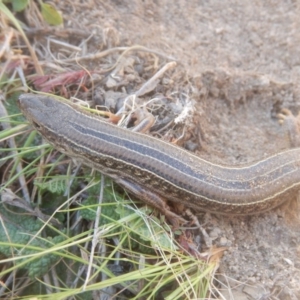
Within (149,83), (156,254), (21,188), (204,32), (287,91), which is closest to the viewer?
(156,254)

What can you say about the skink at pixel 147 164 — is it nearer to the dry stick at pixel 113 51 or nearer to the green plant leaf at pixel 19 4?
the dry stick at pixel 113 51

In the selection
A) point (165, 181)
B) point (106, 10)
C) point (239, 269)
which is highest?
point (106, 10)

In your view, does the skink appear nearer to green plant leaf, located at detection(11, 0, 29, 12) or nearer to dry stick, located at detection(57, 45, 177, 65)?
dry stick, located at detection(57, 45, 177, 65)

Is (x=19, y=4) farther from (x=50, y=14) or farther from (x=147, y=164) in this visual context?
(x=147, y=164)

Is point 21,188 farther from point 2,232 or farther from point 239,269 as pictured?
point 239,269

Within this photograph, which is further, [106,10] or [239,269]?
[106,10]

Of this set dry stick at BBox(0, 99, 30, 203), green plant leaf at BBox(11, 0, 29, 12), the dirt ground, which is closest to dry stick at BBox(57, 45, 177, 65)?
the dirt ground

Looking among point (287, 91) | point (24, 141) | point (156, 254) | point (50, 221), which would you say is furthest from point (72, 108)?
point (287, 91)
